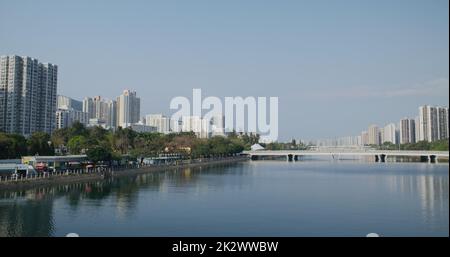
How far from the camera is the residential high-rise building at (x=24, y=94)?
2462cm

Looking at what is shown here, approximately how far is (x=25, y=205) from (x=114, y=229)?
2.81 meters

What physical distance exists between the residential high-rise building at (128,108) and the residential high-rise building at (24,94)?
16.7m

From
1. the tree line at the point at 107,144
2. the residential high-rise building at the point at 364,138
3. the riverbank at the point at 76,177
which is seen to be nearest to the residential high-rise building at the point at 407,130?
the tree line at the point at 107,144

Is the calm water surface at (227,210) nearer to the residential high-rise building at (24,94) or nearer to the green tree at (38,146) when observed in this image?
the green tree at (38,146)

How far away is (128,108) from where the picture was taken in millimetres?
44969

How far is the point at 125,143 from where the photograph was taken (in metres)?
20.6

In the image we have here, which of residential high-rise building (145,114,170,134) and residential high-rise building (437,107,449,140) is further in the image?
residential high-rise building (145,114,170,134)

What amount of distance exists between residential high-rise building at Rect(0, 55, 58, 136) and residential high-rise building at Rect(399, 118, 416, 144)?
27.5 metres

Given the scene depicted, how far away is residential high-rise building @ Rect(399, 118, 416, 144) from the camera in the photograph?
112 feet

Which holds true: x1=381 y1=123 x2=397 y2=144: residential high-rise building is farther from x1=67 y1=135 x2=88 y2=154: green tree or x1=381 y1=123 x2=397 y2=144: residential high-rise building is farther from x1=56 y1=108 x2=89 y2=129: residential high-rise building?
x1=67 y1=135 x2=88 y2=154: green tree

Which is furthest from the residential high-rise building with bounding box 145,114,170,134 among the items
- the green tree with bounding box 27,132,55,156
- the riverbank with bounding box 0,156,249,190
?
the green tree with bounding box 27,132,55,156

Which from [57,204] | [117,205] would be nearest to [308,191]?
[117,205]

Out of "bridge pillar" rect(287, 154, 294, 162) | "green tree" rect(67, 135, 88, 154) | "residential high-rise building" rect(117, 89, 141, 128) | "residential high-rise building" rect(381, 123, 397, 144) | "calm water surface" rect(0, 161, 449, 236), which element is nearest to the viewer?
"calm water surface" rect(0, 161, 449, 236)

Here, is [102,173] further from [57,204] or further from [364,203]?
[364,203]
